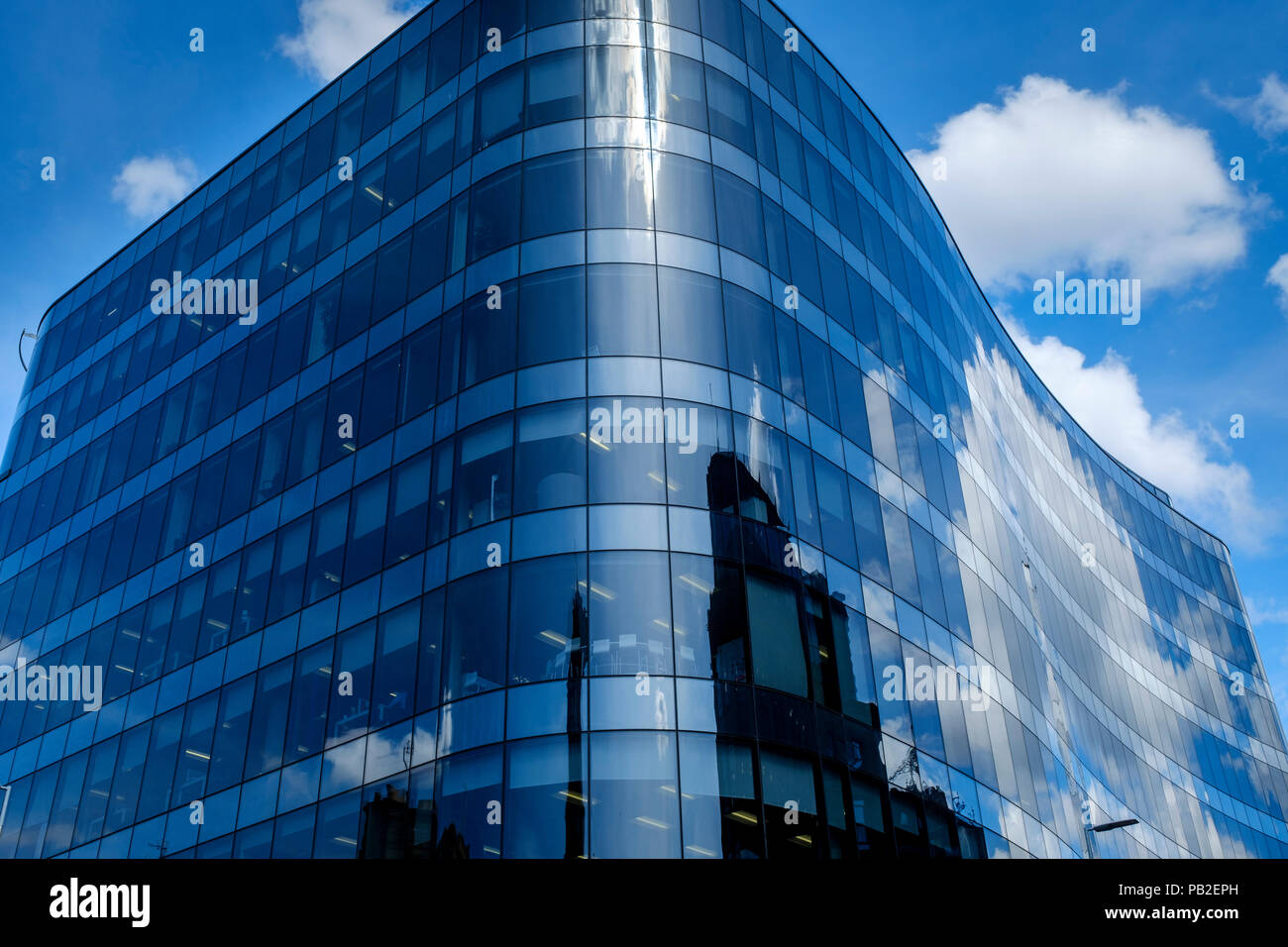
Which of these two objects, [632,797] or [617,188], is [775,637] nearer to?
[632,797]

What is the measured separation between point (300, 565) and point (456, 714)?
902cm

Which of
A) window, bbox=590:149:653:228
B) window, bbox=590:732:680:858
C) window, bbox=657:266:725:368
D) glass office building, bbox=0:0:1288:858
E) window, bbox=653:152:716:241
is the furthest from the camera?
window, bbox=653:152:716:241

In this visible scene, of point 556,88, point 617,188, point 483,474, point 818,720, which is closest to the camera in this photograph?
point 818,720

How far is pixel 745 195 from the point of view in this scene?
104 ft

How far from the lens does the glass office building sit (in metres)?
24.5

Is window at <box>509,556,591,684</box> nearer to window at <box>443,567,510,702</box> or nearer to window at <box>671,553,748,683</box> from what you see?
window at <box>443,567,510,702</box>

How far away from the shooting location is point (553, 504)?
2577 centimetres

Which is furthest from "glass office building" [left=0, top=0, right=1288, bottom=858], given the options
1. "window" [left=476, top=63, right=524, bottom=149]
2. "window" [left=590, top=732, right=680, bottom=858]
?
"window" [left=476, top=63, right=524, bottom=149]

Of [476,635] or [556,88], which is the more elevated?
[556,88]

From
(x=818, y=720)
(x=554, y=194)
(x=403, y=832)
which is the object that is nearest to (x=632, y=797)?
(x=818, y=720)
